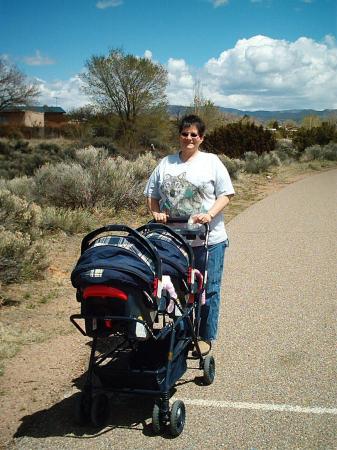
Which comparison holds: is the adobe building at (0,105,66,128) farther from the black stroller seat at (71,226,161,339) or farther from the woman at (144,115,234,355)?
the black stroller seat at (71,226,161,339)

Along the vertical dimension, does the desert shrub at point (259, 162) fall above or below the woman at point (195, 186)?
below

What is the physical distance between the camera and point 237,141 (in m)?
28.2

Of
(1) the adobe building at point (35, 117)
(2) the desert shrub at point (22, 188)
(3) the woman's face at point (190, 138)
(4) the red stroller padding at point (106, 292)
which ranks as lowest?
(1) the adobe building at point (35, 117)

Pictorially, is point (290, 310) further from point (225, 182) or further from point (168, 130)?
point (168, 130)

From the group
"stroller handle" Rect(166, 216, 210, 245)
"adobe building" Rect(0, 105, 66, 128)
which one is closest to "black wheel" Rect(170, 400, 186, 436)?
"stroller handle" Rect(166, 216, 210, 245)

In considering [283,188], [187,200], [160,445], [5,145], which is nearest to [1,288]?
[187,200]

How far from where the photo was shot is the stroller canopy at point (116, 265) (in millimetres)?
3273

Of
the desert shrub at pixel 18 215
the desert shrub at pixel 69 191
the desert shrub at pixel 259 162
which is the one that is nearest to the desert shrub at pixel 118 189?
the desert shrub at pixel 69 191

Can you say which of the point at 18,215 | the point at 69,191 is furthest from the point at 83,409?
the point at 69,191

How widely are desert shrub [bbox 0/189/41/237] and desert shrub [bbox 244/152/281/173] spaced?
1441 centimetres

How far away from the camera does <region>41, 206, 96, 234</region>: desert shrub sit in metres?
9.83

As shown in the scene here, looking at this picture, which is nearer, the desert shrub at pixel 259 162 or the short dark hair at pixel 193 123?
the short dark hair at pixel 193 123

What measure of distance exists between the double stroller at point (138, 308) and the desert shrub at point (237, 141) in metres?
23.8

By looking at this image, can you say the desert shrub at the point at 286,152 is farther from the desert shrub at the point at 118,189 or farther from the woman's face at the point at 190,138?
the woman's face at the point at 190,138
